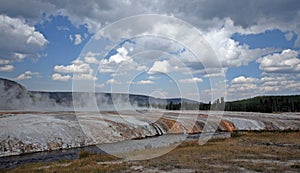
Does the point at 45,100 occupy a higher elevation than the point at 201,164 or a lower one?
higher

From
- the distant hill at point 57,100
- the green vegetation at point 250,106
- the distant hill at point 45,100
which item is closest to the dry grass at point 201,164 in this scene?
the distant hill at point 57,100

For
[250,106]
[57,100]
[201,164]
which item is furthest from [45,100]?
[250,106]

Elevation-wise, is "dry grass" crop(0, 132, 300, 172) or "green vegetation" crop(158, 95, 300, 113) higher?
"green vegetation" crop(158, 95, 300, 113)

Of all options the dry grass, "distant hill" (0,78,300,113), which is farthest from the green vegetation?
the dry grass

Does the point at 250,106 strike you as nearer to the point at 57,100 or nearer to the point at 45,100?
the point at 57,100

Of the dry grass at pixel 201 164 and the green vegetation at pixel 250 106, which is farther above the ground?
the green vegetation at pixel 250 106

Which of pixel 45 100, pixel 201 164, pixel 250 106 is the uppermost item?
pixel 250 106

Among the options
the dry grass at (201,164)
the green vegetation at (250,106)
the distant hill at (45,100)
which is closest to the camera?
the dry grass at (201,164)

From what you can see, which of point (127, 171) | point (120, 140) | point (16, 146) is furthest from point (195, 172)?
point (120, 140)

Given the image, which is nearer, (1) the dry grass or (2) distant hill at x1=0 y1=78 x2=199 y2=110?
(1) the dry grass

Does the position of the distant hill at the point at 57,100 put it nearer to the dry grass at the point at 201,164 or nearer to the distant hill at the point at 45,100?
the distant hill at the point at 45,100

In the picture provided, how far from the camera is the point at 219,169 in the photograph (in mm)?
13766

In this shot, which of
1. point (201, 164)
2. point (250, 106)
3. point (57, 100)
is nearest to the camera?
point (201, 164)

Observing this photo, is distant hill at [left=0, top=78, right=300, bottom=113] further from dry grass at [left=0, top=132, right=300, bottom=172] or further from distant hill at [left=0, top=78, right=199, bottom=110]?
dry grass at [left=0, top=132, right=300, bottom=172]
